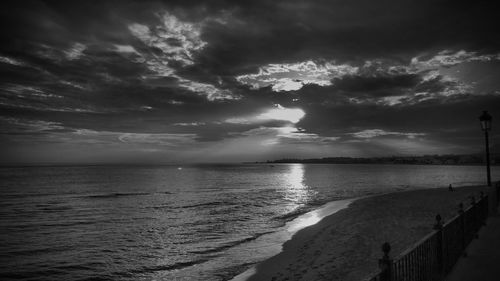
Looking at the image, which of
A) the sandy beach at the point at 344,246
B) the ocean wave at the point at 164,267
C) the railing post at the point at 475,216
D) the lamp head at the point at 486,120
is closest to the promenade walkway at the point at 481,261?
the railing post at the point at 475,216

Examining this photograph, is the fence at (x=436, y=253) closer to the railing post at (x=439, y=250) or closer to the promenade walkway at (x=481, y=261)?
the railing post at (x=439, y=250)

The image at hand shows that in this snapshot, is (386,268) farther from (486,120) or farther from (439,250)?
(486,120)

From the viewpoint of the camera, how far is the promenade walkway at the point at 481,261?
8078 millimetres

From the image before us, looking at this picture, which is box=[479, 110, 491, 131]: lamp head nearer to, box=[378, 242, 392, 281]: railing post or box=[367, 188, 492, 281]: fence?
box=[367, 188, 492, 281]: fence

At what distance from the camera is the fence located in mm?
5907

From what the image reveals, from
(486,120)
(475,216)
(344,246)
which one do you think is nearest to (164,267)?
(344,246)

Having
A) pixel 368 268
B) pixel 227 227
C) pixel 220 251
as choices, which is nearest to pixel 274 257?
pixel 220 251

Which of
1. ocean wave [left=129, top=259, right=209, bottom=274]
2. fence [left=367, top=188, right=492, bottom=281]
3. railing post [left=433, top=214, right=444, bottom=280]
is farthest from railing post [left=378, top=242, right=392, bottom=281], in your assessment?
ocean wave [left=129, top=259, right=209, bottom=274]

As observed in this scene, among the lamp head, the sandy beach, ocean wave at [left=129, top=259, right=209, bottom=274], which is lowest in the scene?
ocean wave at [left=129, top=259, right=209, bottom=274]

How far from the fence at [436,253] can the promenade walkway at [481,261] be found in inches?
8.3

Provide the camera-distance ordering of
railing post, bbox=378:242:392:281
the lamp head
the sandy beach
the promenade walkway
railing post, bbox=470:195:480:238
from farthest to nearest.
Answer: the lamp head < the sandy beach < railing post, bbox=470:195:480:238 < the promenade walkway < railing post, bbox=378:242:392:281

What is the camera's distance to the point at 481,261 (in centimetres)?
920

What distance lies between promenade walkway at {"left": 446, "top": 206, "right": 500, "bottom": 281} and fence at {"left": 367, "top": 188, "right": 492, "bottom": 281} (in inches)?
8.3

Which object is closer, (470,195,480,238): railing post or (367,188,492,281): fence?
(367,188,492,281): fence
